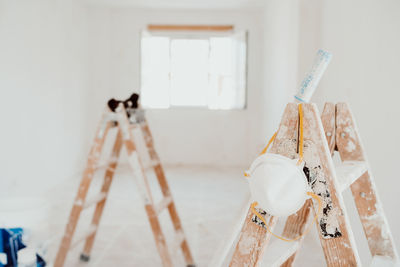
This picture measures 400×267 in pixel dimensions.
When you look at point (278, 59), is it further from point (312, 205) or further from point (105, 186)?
point (312, 205)

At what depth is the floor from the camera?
220 cm

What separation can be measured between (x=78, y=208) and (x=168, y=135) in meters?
3.61

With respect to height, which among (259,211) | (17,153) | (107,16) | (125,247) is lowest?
(125,247)

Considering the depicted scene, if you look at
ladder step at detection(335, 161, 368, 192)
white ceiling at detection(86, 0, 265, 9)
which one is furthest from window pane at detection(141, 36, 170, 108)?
ladder step at detection(335, 161, 368, 192)

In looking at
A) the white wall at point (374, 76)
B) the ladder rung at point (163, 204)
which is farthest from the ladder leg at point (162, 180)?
the white wall at point (374, 76)

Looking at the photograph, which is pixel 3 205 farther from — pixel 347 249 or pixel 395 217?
pixel 395 217

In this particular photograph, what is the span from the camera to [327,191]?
81 centimetres

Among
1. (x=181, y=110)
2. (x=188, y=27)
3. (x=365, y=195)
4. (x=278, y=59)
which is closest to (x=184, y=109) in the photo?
(x=181, y=110)

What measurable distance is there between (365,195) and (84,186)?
1.35 m

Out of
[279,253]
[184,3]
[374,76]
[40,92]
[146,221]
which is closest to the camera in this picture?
[279,253]

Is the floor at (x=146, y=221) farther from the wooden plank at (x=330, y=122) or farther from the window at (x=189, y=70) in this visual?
the window at (x=189, y=70)

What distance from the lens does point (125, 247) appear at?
7.70 ft

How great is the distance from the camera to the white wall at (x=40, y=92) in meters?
2.97

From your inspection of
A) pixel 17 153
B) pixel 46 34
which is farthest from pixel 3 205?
pixel 46 34
